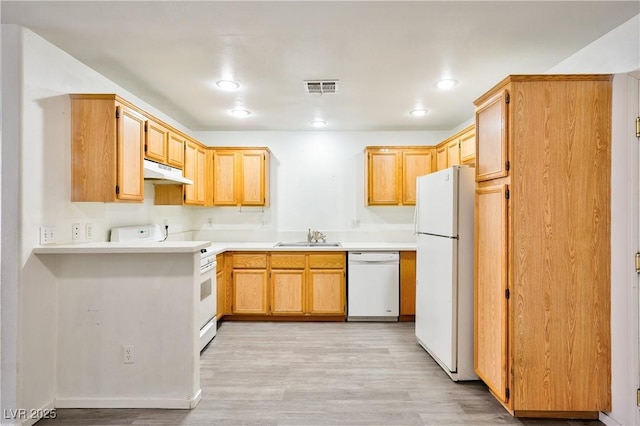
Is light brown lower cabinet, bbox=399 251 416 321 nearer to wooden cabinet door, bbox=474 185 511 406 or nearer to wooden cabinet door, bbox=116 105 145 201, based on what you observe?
wooden cabinet door, bbox=474 185 511 406

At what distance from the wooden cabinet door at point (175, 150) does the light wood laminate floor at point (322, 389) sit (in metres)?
1.89

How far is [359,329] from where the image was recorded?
375cm

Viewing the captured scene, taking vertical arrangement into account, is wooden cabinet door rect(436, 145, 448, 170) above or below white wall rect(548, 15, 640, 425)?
above

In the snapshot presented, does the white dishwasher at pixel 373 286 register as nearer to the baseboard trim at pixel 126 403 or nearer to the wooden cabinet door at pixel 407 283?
the wooden cabinet door at pixel 407 283

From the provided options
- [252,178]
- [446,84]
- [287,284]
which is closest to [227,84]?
[252,178]

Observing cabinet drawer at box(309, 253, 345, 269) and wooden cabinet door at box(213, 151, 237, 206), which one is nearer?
cabinet drawer at box(309, 253, 345, 269)

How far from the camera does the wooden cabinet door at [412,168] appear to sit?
14.4ft

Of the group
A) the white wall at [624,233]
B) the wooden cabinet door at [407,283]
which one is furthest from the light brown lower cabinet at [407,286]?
Result: the white wall at [624,233]

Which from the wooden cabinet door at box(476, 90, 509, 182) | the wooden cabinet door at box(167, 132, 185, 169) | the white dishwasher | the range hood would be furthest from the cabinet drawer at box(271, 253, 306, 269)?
the wooden cabinet door at box(476, 90, 509, 182)

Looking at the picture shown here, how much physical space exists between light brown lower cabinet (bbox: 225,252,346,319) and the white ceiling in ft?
6.01

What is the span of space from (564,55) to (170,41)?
2853mm

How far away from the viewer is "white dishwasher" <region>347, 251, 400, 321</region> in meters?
3.98

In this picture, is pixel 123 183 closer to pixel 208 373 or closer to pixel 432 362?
pixel 208 373

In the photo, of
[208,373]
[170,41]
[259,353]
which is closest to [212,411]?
[208,373]
